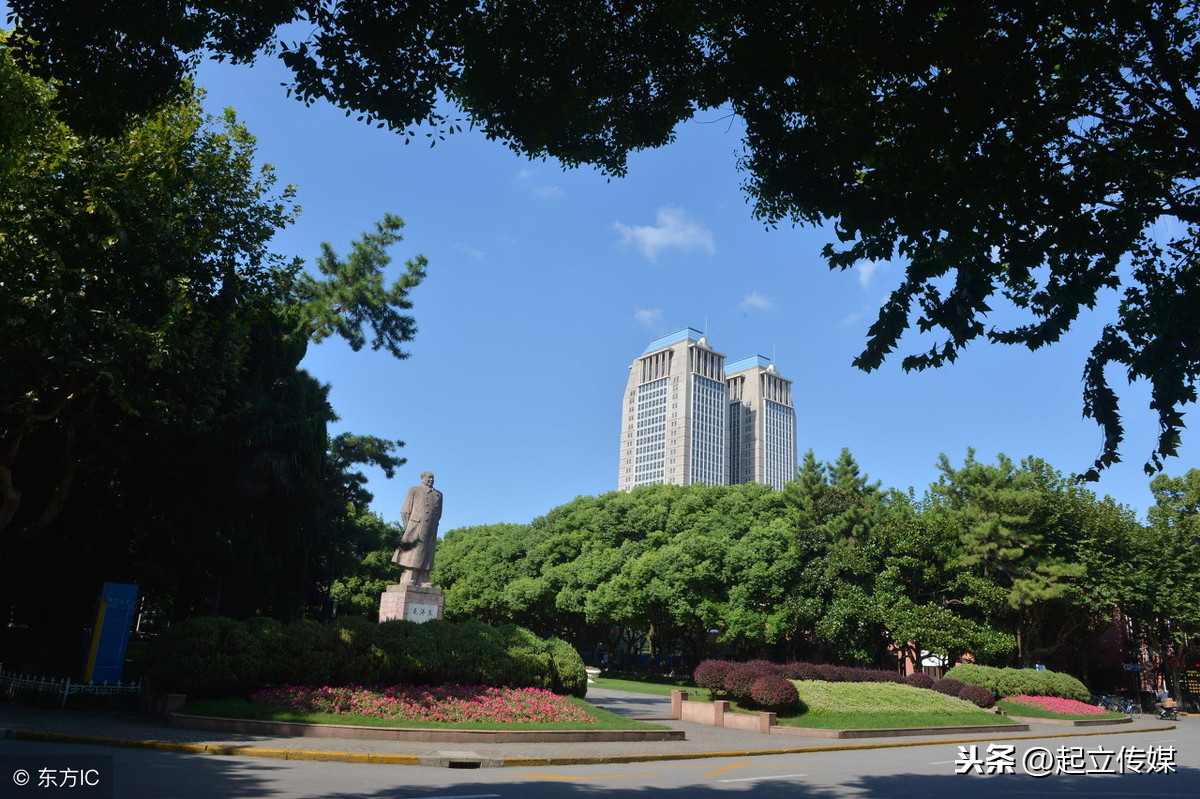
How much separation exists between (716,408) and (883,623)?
436ft

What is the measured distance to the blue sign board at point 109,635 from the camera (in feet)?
49.8

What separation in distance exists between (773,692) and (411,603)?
9684 mm

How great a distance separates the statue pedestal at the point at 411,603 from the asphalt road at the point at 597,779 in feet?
33.9

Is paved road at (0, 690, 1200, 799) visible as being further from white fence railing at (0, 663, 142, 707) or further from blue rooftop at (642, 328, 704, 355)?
blue rooftop at (642, 328, 704, 355)

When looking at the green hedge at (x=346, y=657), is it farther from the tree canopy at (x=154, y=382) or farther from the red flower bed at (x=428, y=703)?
the tree canopy at (x=154, y=382)

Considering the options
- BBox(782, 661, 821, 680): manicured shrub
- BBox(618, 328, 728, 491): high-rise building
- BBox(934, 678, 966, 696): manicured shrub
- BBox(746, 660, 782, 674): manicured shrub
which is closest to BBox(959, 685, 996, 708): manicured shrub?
BBox(934, 678, 966, 696): manicured shrub

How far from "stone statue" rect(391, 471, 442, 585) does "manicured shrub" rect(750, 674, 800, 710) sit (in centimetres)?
927

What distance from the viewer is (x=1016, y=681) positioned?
2814 cm

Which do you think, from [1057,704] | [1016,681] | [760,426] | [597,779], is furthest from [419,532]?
[760,426]

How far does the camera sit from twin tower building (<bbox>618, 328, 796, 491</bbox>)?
160375 millimetres

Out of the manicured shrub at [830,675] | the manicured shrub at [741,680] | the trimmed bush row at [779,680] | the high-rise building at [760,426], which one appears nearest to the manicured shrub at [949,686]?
the trimmed bush row at [779,680]

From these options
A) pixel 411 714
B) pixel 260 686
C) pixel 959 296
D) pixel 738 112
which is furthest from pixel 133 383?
pixel 959 296

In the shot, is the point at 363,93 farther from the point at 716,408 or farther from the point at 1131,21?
the point at 716,408

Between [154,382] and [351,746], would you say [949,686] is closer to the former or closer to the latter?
[351,746]
